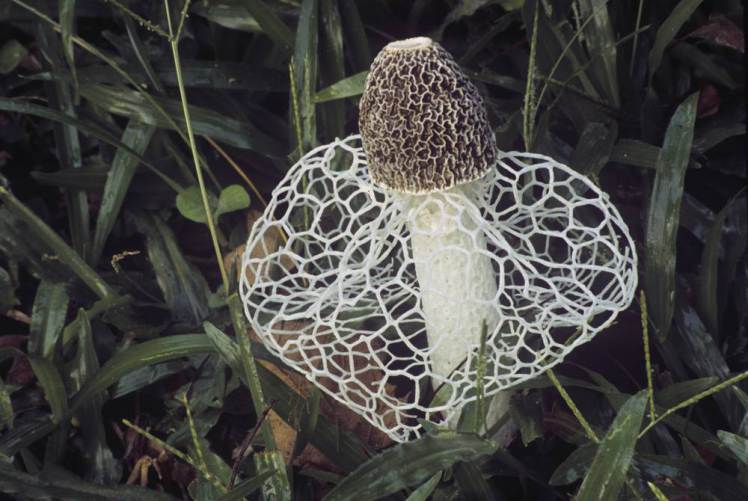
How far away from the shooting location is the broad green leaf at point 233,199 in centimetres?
185

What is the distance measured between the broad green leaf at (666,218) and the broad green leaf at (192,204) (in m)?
0.91

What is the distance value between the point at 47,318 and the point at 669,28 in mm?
1403

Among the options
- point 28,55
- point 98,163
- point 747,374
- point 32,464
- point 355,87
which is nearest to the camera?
point 747,374

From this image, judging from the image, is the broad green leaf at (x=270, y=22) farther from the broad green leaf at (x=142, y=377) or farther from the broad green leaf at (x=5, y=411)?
the broad green leaf at (x=5, y=411)

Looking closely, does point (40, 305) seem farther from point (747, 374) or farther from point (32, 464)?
point (747, 374)

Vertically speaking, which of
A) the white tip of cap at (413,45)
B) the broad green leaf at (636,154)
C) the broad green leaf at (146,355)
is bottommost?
the broad green leaf at (146,355)

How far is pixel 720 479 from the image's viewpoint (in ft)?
4.33

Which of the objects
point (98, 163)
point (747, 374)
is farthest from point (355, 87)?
point (747, 374)

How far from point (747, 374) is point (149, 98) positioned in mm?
1256

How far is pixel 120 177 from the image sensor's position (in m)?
1.95

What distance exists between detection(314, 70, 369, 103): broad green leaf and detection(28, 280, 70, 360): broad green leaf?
26.8 inches

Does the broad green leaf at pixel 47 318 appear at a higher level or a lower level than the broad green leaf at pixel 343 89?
lower

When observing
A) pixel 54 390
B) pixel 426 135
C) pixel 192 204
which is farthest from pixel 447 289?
pixel 54 390

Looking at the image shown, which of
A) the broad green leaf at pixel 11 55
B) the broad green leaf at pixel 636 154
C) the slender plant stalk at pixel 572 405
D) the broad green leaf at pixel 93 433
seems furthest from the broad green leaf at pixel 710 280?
the broad green leaf at pixel 11 55
